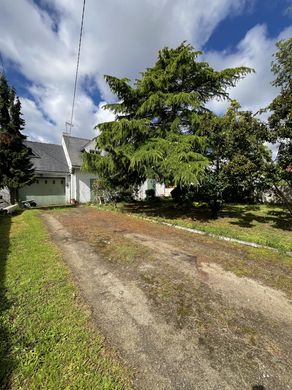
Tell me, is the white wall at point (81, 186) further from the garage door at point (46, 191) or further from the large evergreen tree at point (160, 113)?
the large evergreen tree at point (160, 113)

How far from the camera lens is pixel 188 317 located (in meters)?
2.84

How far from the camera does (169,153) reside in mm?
9289

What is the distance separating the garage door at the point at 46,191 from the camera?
17094 millimetres

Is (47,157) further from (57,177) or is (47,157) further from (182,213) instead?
(182,213)

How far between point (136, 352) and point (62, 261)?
9.84 feet

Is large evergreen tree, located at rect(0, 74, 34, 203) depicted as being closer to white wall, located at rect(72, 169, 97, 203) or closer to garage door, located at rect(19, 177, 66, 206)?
garage door, located at rect(19, 177, 66, 206)

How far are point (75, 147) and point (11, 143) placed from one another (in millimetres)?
8512

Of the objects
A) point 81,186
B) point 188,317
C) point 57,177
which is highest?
point 57,177

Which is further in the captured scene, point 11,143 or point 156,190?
point 156,190

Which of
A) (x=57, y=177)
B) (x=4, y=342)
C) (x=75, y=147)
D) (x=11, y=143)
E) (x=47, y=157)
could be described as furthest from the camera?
(x=75, y=147)

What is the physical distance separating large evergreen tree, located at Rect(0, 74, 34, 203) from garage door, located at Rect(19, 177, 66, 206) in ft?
11.8

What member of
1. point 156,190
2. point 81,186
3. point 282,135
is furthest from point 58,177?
point 282,135

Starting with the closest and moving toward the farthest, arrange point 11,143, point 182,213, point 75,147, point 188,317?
point 188,317 < point 182,213 < point 11,143 < point 75,147

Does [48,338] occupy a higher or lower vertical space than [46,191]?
lower
